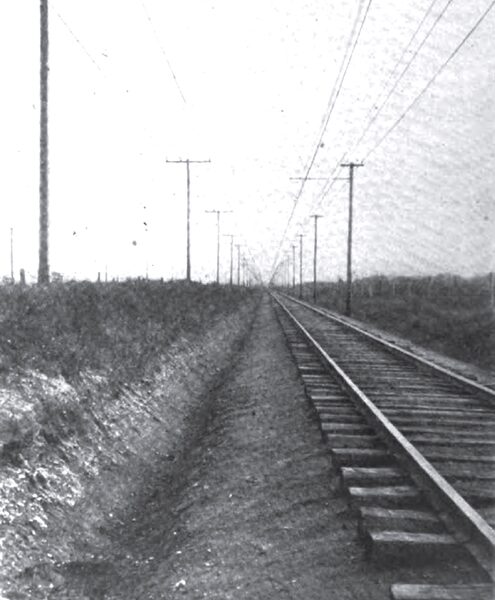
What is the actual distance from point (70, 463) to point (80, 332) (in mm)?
3933

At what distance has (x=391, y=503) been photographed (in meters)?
4.93

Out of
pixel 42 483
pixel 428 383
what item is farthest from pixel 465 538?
pixel 428 383

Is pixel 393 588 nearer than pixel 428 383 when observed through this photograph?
Yes

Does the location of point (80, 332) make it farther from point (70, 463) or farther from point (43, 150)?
point (43, 150)

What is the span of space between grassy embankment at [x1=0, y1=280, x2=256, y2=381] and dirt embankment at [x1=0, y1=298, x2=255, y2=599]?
31cm

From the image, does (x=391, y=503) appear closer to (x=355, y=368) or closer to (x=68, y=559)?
(x=68, y=559)

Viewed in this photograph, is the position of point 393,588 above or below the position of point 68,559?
above

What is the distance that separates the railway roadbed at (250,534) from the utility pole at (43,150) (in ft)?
29.0

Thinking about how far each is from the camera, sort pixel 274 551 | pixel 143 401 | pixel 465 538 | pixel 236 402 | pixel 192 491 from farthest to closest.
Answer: pixel 236 402 < pixel 143 401 < pixel 192 491 < pixel 274 551 < pixel 465 538

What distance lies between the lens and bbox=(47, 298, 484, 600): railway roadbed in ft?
13.1

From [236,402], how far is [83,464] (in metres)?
4.33

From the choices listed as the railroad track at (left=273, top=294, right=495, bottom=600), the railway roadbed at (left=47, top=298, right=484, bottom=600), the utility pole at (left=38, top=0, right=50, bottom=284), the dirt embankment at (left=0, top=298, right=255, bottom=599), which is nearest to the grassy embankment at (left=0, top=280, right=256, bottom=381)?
the dirt embankment at (left=0, top=298, right=255, bottom=599)

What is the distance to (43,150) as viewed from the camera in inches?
632

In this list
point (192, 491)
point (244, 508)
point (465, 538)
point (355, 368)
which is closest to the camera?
point (465, 538)
